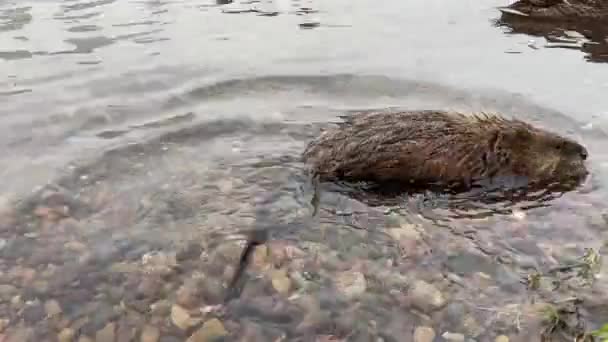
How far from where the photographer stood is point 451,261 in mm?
4363

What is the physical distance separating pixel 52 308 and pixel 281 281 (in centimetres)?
148

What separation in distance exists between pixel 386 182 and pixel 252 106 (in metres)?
2.43

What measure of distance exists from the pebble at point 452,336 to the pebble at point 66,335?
88.5 inches

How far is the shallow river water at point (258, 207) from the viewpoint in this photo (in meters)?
3.90

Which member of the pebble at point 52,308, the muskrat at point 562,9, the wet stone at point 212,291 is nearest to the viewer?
the pebble at point 52,308

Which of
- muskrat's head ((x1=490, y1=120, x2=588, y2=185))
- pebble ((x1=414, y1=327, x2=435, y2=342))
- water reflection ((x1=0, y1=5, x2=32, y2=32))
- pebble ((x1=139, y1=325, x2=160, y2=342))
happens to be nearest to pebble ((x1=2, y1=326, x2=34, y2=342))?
pebble ((x1=139, y1=325, x2=160, y2=342))

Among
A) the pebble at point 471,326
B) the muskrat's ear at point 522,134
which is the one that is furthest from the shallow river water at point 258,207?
the muskrat's ear at point 522,134

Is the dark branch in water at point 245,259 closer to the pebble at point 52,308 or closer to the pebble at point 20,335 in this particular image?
the pebble at point 52,308

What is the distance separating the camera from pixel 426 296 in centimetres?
402

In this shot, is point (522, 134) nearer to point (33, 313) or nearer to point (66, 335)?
point (66, 335)

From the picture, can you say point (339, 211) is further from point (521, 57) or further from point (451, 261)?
point (521, 57)

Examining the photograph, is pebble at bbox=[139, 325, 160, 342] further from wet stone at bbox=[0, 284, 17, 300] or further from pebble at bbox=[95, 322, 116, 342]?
wet stone at bbox=[0, 284, 17, 300]

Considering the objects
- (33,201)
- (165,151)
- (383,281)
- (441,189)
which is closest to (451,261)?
(383,281)

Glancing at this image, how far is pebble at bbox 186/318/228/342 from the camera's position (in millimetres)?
3727
